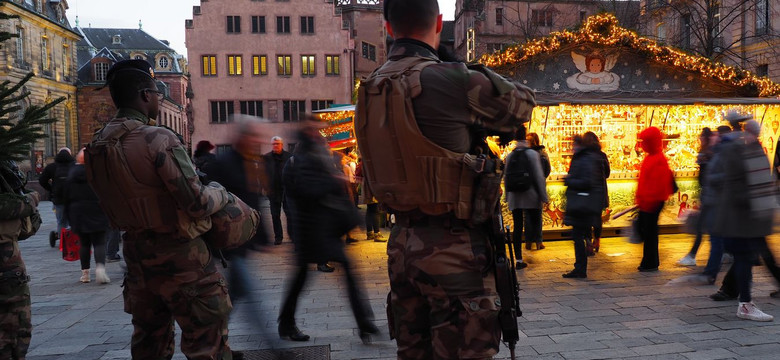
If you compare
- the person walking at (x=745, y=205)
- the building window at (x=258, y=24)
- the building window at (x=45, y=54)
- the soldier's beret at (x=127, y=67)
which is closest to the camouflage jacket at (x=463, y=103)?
the soldier's beret at (x=127, y=67)

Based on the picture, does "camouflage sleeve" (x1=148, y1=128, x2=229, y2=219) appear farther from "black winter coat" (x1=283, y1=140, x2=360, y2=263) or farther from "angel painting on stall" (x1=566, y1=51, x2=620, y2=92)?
"angel painting on stall" (x1=566, y1=51, x2=620, y2=92)

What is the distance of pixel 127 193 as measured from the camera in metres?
3.26

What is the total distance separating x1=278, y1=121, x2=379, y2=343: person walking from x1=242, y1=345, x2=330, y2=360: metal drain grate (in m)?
0.27

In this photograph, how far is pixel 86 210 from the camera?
8.73 meters

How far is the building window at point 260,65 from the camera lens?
4175 centimetres

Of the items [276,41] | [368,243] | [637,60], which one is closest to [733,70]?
[637,60]

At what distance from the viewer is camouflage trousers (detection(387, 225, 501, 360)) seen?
A: 2.65m

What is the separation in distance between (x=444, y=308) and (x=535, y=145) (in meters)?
6.81

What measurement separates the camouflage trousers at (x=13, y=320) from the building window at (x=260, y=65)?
127ft

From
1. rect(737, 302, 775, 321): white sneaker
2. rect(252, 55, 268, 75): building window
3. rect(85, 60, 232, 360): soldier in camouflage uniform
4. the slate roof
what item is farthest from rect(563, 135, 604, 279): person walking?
the slate roof

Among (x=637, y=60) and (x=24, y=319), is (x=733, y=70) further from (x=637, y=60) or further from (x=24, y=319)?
(x=24, y=319)

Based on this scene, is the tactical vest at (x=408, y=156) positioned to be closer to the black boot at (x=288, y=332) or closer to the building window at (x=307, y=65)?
the black boot at (x=288, y=332)

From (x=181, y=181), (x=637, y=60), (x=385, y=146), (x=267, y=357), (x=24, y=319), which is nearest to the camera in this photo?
(x=385, y=146)

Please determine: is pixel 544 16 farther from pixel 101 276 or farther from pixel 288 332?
pixel 288 332
